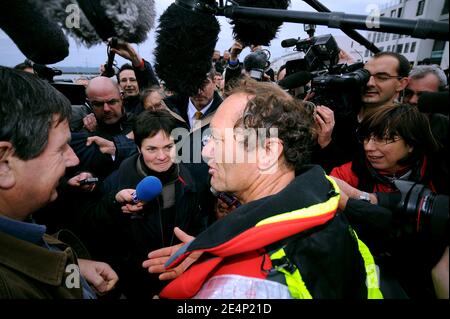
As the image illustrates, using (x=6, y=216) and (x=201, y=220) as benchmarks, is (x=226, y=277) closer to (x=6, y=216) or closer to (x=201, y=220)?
(x=6, y=216)

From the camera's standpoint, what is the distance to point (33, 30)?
0.86 metres

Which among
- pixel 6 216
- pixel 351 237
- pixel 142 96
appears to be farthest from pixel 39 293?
pixel 142 96

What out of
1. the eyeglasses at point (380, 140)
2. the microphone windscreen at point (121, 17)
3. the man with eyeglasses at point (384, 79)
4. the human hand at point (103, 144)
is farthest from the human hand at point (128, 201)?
the man with eyeglasses at point (384, 79)

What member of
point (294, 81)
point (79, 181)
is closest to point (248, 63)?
point (294, 81)

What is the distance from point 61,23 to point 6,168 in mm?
536

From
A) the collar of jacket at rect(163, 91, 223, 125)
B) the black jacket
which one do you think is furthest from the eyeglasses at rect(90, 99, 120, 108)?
the black jacket

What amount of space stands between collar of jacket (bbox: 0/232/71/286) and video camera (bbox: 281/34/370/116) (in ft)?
5.81

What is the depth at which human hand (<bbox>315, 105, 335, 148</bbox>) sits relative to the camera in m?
2.01

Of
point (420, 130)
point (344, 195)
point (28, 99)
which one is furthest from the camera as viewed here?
point (420, 130)

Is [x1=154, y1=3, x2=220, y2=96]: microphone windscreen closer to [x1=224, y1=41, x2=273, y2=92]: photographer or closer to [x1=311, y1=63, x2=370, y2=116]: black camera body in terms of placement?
[x1=311, y1=63, x2=370, y2=116]: black camera body

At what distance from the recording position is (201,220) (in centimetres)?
255

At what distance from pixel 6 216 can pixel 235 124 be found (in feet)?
3.20

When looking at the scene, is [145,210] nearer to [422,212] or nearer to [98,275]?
[98,275]

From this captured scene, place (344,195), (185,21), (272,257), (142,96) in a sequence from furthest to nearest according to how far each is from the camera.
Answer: (142,96)
(344,195)
(185,21)
(272,257)
